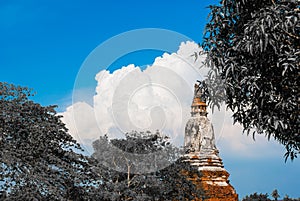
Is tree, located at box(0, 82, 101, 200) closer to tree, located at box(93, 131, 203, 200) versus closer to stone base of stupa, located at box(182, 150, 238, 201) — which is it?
tree, located at box(93, 131, 203, 200)

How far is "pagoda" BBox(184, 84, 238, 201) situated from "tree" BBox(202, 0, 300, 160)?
1567cm

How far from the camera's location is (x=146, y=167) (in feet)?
52.7

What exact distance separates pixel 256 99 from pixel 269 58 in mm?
673

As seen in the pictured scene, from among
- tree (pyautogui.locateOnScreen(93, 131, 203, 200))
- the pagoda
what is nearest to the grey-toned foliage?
the pagoda

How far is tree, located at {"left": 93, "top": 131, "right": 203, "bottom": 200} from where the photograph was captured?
15.3 m

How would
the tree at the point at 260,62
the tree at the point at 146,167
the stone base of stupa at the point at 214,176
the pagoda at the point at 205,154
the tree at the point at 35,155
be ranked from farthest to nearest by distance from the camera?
the pagoda at the point at 205,154 < the stone base of stupa at the point at 214,176 < the tree at the point at 146,167 < the tree at the point at 35,155 < the tree at the point at 260,62

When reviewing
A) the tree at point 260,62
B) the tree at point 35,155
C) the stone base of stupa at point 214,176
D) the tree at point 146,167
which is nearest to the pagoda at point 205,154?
the stone base of stupa at point 214,176

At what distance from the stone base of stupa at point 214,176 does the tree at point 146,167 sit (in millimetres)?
5876

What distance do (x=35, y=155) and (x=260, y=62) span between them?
5.82m

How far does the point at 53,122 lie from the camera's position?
37.0 ft

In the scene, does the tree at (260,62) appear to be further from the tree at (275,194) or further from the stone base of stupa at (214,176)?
the tree at (275,194)

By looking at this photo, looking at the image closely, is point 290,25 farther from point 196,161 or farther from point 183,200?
point 196,161

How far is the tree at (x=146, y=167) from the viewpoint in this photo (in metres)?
15.3

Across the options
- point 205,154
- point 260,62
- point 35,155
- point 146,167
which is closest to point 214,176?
point 205,154
